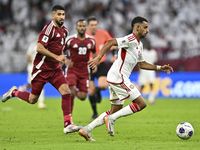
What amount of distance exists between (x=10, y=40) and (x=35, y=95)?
40.2 feet

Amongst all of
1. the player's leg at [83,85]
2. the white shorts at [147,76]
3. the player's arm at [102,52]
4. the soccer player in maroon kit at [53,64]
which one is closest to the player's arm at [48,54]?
the soccer player in maroon kit at [53,64]

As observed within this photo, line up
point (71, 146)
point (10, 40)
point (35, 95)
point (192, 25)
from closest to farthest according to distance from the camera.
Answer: point (71, 146), point (35, 95), point (10, 40), point (192, 25)

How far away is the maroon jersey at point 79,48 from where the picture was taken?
8.59 metres

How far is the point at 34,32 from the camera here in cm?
1941

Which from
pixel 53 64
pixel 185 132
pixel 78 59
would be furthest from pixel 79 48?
pixel 185 132

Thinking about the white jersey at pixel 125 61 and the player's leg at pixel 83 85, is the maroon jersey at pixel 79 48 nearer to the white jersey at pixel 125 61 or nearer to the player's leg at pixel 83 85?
the player's leg at pixel 83 85

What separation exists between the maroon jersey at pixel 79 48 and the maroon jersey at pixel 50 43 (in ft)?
5.76

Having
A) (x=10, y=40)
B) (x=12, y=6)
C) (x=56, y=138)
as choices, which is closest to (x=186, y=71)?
(x=10, y=40)

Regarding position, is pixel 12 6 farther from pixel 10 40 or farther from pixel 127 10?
pixel 127 10

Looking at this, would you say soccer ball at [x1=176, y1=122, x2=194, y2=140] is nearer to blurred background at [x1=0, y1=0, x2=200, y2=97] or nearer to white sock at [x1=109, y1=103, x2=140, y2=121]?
white sock at [x1=109, y1=103, x2=140, y2=121]

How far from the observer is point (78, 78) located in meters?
8.79

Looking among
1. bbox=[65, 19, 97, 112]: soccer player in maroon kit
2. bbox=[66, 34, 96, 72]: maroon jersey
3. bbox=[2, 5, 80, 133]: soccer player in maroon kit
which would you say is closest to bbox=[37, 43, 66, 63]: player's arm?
bbox=[2, 5, 80, 133]: soccer player in maroon kit

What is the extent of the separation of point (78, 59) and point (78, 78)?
47 cm

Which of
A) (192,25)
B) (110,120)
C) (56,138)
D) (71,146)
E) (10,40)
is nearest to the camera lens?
(71,146)
